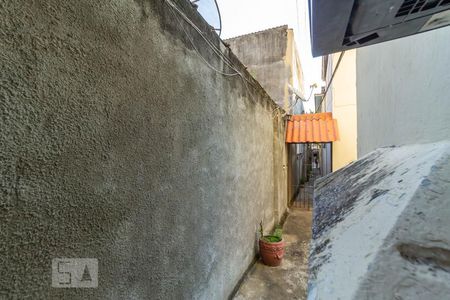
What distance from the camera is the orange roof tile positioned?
6.23m

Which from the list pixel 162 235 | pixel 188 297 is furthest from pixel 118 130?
pixel 188 297

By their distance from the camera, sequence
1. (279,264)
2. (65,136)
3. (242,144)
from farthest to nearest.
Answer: (279,264) < (242,144) < (65,136)

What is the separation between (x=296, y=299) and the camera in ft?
9.40

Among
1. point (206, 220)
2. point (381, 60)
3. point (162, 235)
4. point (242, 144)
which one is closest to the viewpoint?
point (162, 235)

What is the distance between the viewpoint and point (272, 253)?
3631 mm

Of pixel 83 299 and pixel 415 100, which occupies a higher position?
pixel 415 100

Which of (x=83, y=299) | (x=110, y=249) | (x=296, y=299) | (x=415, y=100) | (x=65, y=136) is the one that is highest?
(x=415, y=100)

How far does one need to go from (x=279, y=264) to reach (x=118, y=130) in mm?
3649

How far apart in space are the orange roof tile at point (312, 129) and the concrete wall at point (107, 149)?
4832 mm

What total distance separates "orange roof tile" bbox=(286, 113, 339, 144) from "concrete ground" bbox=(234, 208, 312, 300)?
2.88m

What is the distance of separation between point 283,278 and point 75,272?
127 inches

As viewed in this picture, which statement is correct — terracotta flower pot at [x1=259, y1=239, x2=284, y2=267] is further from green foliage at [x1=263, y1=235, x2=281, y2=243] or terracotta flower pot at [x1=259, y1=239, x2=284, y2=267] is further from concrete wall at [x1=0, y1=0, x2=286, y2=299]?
concrete wall at [x1=0, y1=0, x2=286, y2=299]

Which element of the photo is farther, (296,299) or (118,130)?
(296,299)

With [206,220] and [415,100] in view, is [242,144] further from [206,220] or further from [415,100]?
[415,100]
